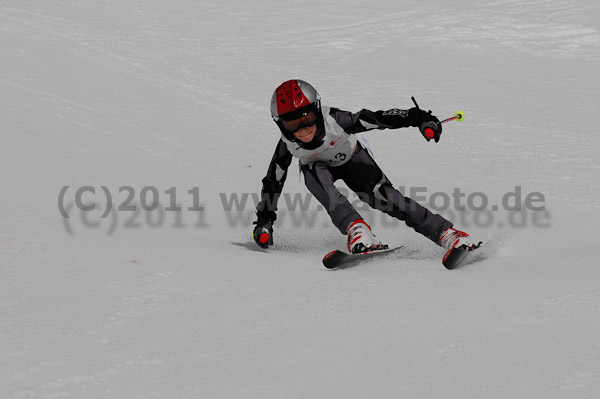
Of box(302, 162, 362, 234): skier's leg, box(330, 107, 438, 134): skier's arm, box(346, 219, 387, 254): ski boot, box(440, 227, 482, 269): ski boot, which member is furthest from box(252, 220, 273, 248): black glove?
box(440, 227, 482, 269): ski boot

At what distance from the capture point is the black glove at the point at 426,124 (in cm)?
481

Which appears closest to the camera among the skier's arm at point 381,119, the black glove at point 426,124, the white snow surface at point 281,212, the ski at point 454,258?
the white snow surface at point 281,212

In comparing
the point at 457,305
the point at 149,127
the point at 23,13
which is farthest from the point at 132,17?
the point at 457,305

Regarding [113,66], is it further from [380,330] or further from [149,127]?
[380,330]

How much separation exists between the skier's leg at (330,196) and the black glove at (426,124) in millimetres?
668

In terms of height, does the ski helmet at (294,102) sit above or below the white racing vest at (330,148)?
above

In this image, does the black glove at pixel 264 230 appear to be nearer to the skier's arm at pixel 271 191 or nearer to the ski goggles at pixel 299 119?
the skier's arm at pixel 271 191

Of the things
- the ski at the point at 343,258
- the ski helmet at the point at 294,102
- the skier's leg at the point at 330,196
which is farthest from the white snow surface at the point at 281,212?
the ski helmet at the point at 294,102

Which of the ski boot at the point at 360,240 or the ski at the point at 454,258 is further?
the ski boot at the point at 360,240

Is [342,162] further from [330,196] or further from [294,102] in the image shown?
[294,102]

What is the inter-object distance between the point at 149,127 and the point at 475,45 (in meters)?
5.58

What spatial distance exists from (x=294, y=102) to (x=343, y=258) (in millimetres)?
1144

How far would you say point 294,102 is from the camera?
4965 mm

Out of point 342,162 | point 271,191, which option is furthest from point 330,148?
point 271,191
